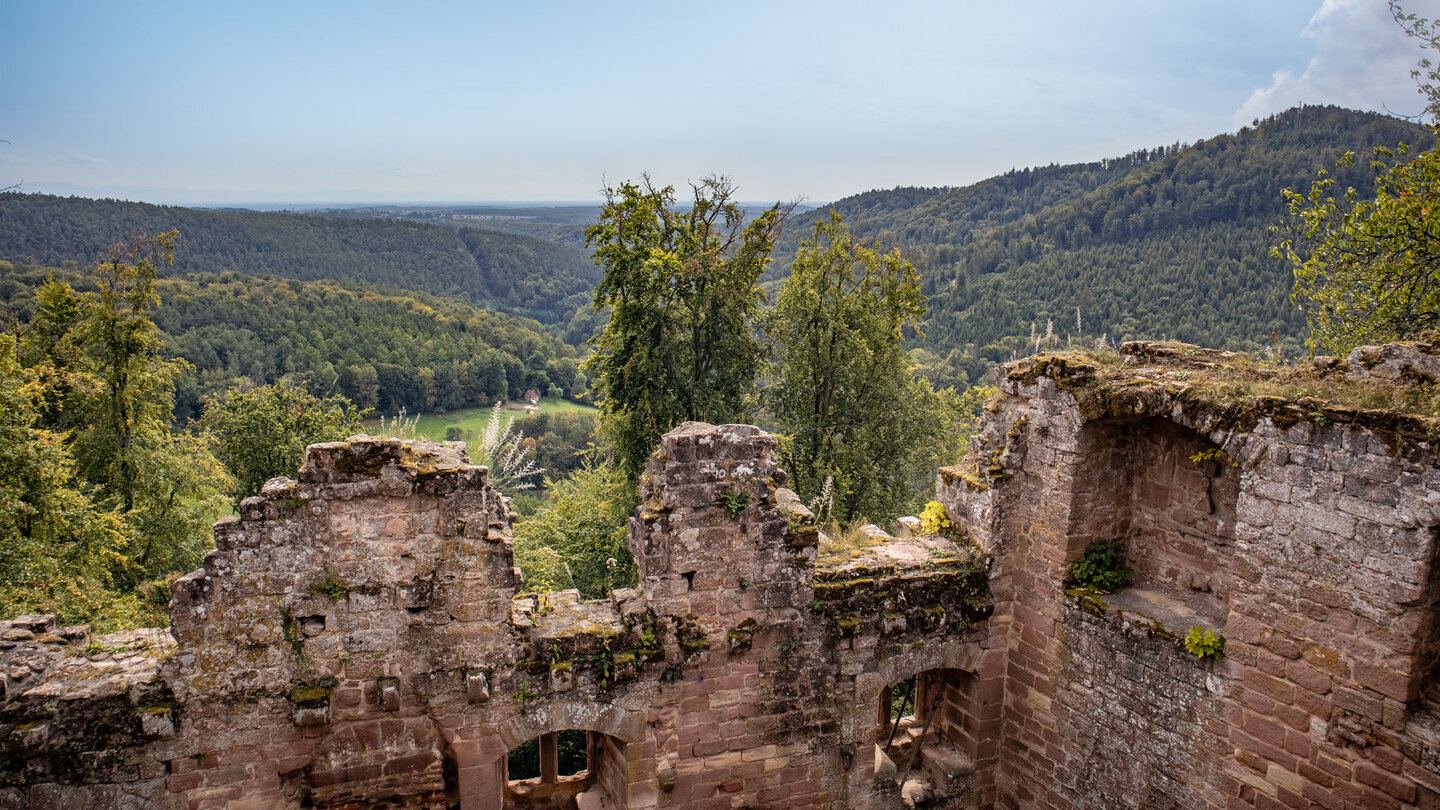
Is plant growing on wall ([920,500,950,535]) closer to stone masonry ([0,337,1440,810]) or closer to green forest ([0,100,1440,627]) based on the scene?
stone masonry ([0,337,1440,810])

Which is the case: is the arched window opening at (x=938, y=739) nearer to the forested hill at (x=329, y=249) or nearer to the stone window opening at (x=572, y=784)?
the stone window opening at (x=572, y=784)

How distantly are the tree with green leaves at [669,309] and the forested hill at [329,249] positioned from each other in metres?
50.3

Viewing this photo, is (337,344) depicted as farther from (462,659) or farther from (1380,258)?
(1380,258)

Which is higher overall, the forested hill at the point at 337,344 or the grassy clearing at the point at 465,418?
the forested hill at the point at 337,344

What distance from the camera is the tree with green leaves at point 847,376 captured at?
18062mm

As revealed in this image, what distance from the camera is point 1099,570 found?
25.6 ft

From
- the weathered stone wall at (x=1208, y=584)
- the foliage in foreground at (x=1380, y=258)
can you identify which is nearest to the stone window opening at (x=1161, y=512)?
the weathered stone wall at (x=1208, y=584)

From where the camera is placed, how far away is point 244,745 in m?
6.28

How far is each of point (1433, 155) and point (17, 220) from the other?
235ft

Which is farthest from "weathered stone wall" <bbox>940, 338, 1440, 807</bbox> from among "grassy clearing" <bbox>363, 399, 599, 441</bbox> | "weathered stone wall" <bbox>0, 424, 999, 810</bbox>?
"grassy clearing" <bbox>363, 399, 599, 441</bbox>

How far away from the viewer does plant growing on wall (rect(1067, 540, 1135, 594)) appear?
7746mm

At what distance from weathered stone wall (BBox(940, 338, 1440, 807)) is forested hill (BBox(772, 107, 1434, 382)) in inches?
843

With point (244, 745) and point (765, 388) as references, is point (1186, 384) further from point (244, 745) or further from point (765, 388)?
point (765, 388)

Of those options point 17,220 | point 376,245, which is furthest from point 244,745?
point 376,245
